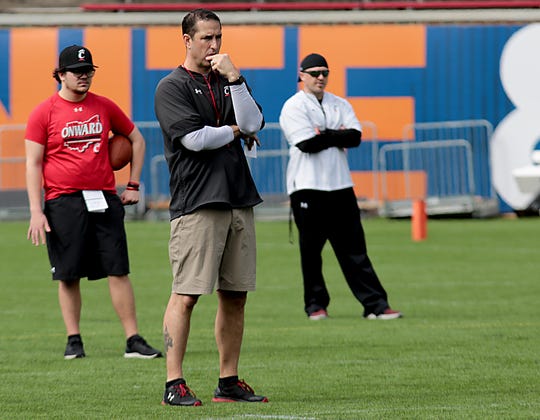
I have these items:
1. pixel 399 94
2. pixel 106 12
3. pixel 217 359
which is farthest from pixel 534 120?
pixel 217 359

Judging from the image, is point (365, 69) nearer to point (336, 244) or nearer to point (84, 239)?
point (336, 244)

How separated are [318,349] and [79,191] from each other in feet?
6.27

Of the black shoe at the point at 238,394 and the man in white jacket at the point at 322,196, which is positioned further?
the man in white jacket at the point at 322,196

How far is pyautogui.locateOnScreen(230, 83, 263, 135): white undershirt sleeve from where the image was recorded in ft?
23.5

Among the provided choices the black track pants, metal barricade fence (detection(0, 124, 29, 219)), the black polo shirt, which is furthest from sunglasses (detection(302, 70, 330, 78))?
metal barricade fence (detection(0, 124, 29, 219))

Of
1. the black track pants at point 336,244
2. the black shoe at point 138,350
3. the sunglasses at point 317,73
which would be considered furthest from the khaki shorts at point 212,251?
the sunglasses at point 317,73

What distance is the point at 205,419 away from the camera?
22.4 feet

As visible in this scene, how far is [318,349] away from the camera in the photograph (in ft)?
32.1

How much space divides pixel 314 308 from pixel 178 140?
16.0ft

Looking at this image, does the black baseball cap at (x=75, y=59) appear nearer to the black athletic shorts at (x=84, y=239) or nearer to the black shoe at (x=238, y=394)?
the black athletic shorts at (x=84, y=239)

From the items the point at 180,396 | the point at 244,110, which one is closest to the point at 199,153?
the point at 244,110

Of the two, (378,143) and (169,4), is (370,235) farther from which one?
(169,4)

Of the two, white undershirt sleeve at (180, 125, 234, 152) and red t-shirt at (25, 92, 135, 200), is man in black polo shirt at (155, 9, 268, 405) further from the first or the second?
red t-shirt at (25, 92, 135, 200)

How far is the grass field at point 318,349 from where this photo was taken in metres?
7.30
